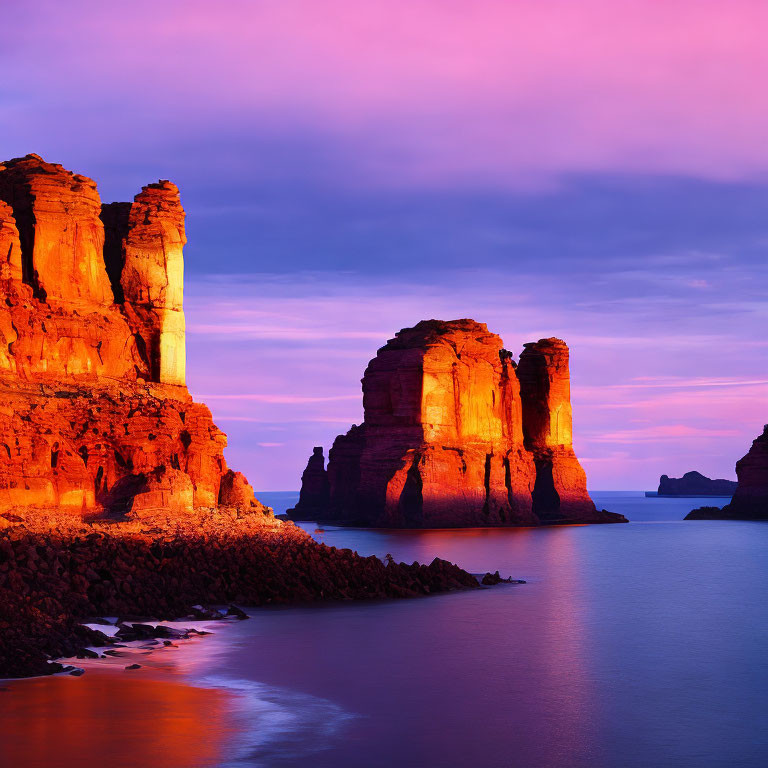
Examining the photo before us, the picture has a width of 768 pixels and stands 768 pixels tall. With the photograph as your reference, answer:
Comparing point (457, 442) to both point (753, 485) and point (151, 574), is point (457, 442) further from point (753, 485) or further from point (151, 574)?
point (151, 574)

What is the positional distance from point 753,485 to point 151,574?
390 feet

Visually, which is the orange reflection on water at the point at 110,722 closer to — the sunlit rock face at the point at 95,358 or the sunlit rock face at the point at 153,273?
the sunlit rock face at the point at 95,358

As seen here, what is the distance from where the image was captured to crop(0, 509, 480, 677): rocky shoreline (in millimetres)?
24641

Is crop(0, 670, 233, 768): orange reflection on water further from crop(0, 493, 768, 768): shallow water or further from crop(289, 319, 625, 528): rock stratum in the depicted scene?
crop(289, 319, 625, 528): rock stratum

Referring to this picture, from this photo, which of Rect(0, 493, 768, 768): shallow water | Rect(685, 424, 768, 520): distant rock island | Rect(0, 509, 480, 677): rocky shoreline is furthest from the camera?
Rect(685, 424, 768, 520): distant rock island

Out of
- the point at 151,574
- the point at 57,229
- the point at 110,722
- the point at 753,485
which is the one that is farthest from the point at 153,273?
the point at 753,485

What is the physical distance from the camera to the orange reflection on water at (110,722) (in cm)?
1706

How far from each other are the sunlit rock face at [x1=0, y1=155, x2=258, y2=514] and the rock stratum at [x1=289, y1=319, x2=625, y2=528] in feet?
194

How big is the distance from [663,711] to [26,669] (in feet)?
40.4

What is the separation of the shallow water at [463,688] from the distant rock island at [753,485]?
9248 cm

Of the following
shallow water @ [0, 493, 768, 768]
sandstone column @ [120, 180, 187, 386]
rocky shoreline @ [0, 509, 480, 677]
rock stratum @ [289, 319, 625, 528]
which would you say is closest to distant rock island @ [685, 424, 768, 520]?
rock stratum @ [289, 319, 625, 528]

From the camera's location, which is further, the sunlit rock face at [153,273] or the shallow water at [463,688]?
the sunlit rock face at [153,273]

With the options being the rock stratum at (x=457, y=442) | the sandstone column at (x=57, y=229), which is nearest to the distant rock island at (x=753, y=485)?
the rock stratum at (x=457, y=442)

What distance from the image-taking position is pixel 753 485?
14000 cm
